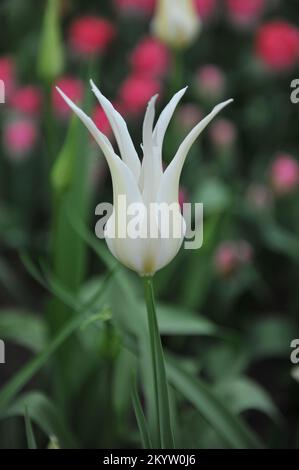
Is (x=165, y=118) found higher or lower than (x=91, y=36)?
lower

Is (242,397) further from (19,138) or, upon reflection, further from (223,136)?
(19,138)

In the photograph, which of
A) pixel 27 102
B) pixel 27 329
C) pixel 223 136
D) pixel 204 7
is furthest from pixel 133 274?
pixel 204 7

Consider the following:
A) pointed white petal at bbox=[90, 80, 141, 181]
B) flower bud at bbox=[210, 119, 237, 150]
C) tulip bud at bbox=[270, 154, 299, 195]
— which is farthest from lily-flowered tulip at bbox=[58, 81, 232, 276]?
flower bud at bbox=[210, 119, 237, 150]

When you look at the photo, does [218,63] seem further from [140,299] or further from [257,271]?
[140,299]

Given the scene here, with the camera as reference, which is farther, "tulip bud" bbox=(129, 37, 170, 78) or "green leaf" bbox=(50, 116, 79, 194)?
"tulip bud" bbox=(129, 37, 170, 78)

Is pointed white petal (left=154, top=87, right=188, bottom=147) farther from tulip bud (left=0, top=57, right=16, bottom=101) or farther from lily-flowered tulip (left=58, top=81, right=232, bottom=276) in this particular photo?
tulip bud (left=0, top=57, right=16, bottom=101)

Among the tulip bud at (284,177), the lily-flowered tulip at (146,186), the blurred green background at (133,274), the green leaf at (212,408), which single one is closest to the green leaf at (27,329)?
the blurred green background at (133,274)
